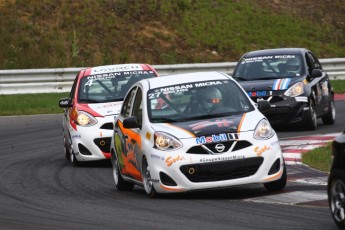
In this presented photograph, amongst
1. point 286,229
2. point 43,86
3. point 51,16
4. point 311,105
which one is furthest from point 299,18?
point 286,229

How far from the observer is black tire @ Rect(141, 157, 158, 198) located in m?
12.4

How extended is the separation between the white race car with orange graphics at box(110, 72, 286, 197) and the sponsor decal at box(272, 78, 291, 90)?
6.91m

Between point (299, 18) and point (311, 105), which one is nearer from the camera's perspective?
point (311, 105)

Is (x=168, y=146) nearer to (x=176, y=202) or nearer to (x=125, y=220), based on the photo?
(x=176, y=202)

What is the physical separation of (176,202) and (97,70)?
22.6ft

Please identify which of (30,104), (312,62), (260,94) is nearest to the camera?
(260,94)

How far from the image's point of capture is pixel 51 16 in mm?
38250

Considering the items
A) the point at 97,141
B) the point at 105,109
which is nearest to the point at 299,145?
the point at 105,109

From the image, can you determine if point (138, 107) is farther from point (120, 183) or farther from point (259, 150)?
point (259, 150)

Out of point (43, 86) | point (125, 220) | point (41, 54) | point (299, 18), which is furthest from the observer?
point (299, 18)

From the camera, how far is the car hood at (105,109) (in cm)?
1705

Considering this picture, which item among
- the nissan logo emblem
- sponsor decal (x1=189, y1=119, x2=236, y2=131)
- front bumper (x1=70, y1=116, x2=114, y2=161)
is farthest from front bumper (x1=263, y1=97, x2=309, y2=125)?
the nissan logo emblem

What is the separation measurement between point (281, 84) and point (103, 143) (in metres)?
4.83

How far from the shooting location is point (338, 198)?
9.29 m
